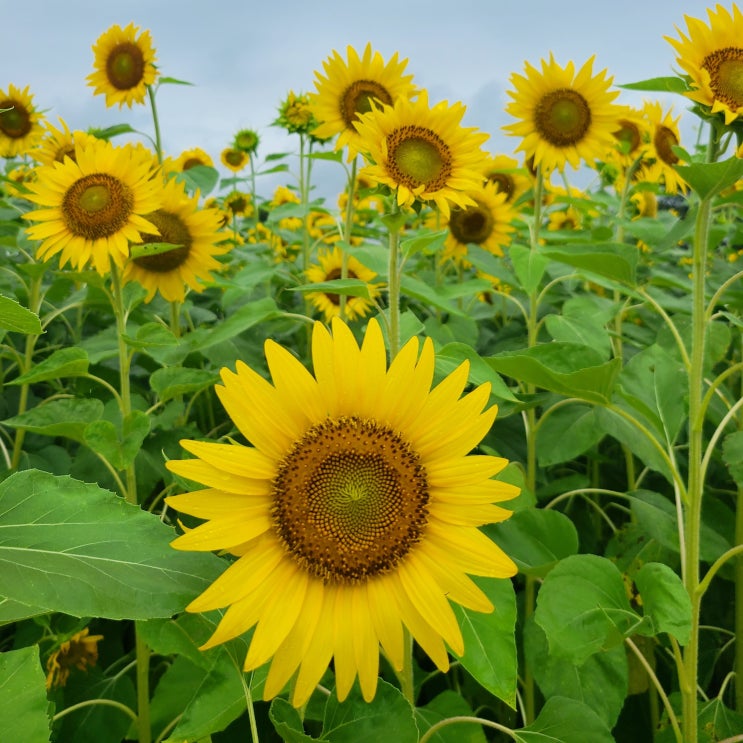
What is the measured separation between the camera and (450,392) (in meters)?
1.00

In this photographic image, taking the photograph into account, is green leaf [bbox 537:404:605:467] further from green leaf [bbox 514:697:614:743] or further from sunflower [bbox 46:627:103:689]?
sunflower [bbox 46:627:103:689]

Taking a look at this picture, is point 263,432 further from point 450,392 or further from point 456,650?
point 456,650

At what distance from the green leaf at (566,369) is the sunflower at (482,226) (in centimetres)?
197

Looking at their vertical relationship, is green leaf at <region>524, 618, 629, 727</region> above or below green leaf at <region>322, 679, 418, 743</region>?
below

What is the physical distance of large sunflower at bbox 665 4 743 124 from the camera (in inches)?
62.4

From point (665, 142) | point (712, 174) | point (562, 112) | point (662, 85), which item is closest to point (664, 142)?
point (665, 142)

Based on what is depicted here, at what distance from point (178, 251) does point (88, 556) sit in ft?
5.57

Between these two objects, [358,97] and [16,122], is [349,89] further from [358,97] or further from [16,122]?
[16,122]

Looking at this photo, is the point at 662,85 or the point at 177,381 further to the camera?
the point at 177,381

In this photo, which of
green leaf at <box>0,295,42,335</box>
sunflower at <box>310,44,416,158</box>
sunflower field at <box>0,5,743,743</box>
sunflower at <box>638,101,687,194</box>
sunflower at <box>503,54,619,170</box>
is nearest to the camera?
green leaf at <box>0,295,42,335</box>

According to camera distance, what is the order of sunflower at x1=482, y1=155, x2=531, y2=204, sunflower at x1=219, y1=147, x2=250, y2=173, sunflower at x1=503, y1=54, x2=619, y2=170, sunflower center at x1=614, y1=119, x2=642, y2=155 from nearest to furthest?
sunflower at x1=503, y1=54, x2=619, y2=170, sunflower center at x1=614, y1=119, x2=642, y2=155, sunflower at x1=482, y1=155, x2=531, y2=204, sunflower at x1=219, y1=147, x2=250, y2=173

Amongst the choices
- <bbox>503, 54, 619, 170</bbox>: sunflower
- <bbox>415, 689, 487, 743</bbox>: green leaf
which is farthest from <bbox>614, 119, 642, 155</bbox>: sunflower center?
<bbox>415, 689, 487, 743</bbox>: green leaf

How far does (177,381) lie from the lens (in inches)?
69.6

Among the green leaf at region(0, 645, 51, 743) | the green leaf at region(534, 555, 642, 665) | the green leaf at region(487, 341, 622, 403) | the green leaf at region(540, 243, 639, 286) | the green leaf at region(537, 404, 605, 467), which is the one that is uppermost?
the green leaf at region(540, 243, 639, 286)
